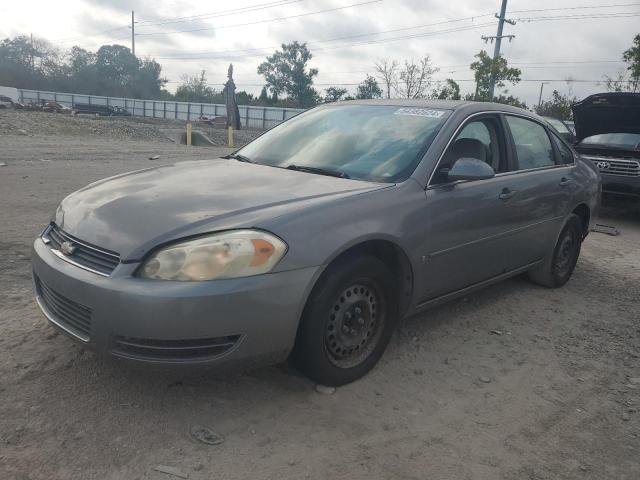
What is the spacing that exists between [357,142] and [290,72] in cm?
8092

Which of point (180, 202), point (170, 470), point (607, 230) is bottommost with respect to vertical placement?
point (170, 470)

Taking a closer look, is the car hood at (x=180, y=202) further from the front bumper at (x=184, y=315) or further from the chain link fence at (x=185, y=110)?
the chain link fence at (x=185, y=110)

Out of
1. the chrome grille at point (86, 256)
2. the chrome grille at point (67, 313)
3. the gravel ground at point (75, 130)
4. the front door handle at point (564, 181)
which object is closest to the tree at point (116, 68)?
the gravel ground at point (75, 130)

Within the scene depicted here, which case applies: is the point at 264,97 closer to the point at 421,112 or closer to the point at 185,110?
the point at 185,110

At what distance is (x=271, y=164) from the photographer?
370 cm

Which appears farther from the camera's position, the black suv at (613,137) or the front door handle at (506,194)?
the black suv at (613,137)

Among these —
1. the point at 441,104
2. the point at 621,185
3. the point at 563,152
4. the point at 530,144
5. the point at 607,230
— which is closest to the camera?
the point at 441,104

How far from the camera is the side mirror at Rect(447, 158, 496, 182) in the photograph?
3.28 metres

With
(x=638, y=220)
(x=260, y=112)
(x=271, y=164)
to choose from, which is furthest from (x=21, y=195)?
(x=260, y=112)

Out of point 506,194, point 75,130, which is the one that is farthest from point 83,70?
point 506,194

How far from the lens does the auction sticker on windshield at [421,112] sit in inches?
145

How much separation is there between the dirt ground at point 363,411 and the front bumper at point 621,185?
Answer: 5201 mm

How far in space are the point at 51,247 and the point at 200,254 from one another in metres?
1.01

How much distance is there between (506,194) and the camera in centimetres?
389
